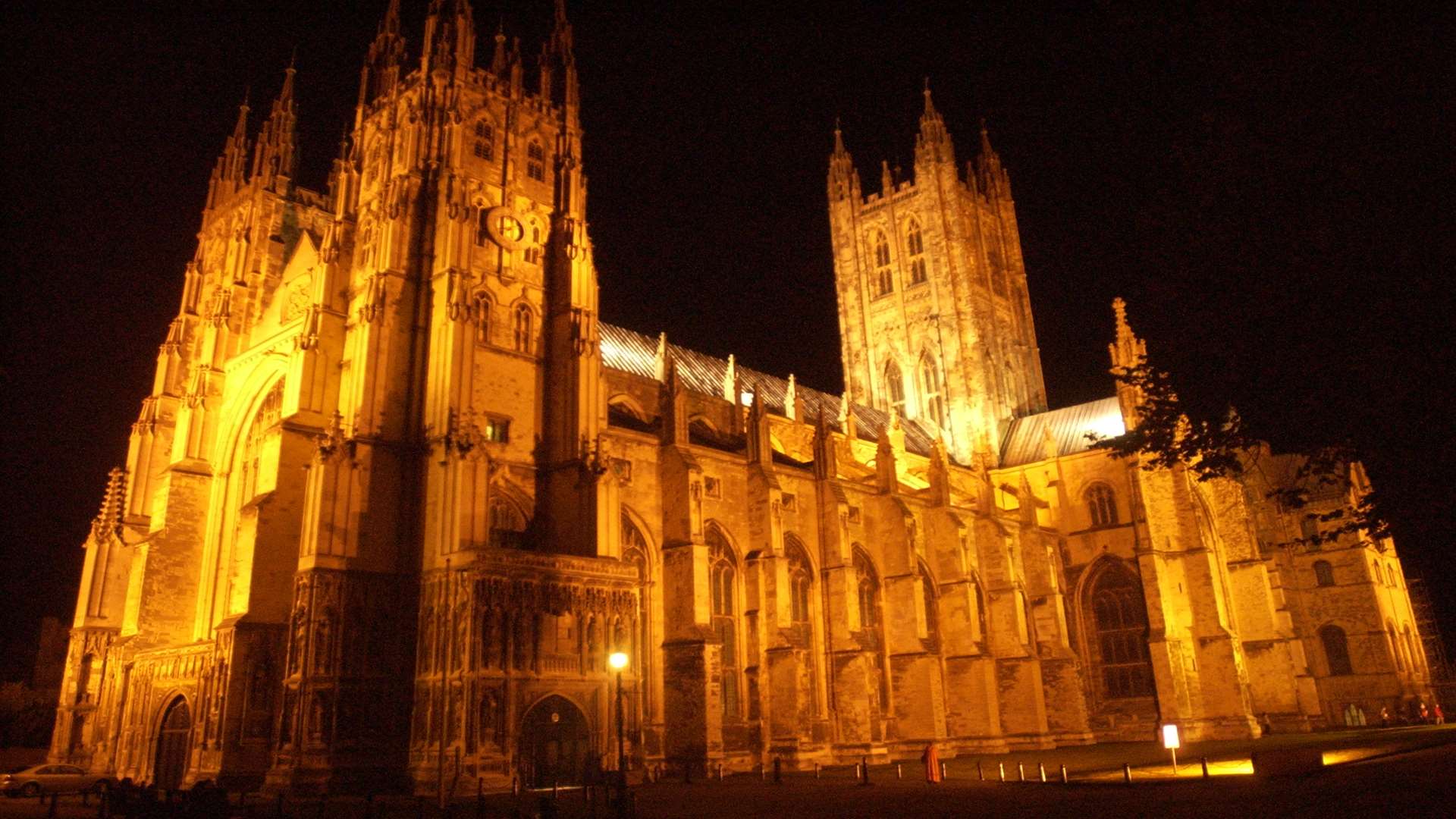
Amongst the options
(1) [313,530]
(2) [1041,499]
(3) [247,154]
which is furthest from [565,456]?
(2) [1041,499]

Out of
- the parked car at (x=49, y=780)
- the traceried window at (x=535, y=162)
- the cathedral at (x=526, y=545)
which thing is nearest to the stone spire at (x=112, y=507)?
the cathedral at (x=526, y=545)

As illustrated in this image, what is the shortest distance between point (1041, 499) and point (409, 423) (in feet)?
125

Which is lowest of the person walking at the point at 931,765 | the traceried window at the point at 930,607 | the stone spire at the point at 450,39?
the person walking at the point at 931,765

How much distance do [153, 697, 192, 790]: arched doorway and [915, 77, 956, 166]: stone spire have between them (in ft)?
179

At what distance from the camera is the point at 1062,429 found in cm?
6047

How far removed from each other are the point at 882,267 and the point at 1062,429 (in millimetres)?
16887

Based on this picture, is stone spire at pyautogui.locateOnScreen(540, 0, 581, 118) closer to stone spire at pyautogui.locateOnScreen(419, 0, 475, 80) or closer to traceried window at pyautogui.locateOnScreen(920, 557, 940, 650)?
stone spire at pyautogui.locateOnScreen(419, 0, 475, 80)

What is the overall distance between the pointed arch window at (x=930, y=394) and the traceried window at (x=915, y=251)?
5.60m

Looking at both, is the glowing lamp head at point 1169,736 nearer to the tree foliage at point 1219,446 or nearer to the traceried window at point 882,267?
the tree foliage at point 1219,446

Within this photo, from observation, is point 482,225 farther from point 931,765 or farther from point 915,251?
point 915,251

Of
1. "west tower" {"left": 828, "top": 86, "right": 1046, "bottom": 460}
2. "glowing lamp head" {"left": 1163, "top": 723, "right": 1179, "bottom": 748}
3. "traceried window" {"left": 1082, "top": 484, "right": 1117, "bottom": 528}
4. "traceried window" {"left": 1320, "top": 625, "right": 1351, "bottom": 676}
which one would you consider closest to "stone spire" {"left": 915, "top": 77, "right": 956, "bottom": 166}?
"west tower" {"left": 828, "top": 86, "right": 1046, "bottom": 460}

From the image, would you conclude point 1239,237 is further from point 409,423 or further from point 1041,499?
point 1041,499

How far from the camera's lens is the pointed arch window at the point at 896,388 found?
2584 inches

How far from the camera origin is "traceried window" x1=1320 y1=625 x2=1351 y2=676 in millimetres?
57719
